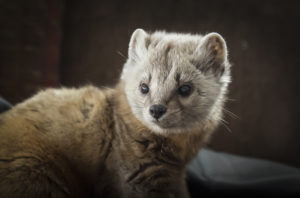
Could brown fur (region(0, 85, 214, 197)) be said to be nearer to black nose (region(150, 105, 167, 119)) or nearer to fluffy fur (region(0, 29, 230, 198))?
fluffy fur (region(0, 29, 230, 198))

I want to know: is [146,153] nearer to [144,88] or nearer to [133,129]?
[133,129]

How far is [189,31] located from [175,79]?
0.65 m

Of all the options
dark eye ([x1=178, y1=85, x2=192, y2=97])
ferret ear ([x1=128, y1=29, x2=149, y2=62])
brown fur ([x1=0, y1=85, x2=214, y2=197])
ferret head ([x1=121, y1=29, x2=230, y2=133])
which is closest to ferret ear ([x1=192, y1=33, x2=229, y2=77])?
ferret head ([x1=121, y1=29, x2=230, y2=133])

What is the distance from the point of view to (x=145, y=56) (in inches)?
59.8

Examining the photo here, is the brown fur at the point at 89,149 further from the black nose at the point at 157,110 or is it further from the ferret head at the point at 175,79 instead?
the black nose at the point at 157,110

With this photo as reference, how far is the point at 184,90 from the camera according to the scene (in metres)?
1.39

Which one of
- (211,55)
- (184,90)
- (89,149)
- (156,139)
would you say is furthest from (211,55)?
(89,149)

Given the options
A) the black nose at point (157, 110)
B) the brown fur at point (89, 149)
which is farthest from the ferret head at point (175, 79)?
the brown fur at point (89, 149)

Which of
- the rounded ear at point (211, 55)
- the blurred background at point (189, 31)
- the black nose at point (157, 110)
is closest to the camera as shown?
the black nose at point (157, 110)

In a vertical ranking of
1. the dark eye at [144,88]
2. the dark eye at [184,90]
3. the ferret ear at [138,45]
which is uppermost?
the ferret ear at [138,45]

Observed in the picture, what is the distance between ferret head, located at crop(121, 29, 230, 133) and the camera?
1.35 m

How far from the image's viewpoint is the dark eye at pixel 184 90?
4.53 ft

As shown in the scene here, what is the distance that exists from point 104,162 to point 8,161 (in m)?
0.47

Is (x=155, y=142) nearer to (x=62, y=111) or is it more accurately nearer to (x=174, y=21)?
(x=62, y=111)
